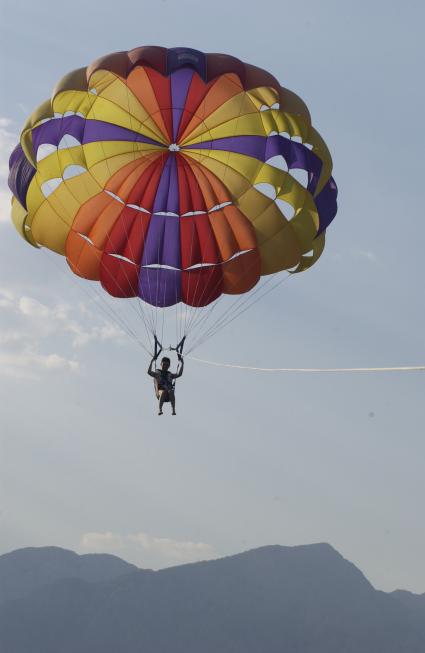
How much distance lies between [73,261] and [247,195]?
193 inches

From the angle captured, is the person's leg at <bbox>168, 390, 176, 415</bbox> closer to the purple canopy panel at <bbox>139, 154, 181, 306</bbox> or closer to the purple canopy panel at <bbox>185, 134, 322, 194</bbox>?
the purple canopy panel at <bbox>139, 154, 181, 306</bbox>

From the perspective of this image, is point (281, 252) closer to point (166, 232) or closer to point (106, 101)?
Result: point (166, 232)

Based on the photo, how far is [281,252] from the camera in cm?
2334

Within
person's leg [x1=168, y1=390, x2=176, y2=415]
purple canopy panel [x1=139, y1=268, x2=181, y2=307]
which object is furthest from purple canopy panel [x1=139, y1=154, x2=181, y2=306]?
person's leg [x1=168, y1=390, x2=176, y2=415]

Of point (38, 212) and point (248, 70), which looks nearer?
point (248, 70)

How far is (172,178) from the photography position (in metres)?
23.9

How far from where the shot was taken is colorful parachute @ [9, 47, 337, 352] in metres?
21.9

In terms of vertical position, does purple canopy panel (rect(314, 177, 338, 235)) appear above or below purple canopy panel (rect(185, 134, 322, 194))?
below

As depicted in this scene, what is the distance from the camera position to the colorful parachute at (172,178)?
71.9ft

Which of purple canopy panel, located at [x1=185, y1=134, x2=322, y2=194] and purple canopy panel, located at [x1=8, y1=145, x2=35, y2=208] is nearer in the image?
purple canopy panel, located at [x1=185, y1=134, x2=322, y2=194]

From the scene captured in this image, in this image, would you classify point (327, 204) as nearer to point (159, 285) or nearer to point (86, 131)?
point (159, 285)

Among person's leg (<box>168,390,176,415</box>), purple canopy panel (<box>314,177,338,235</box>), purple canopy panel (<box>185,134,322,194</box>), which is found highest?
purple canopy panel (<box>185,134,322,194</box>)

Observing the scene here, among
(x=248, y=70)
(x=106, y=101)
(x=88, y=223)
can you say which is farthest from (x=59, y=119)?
(x=248, y=70)

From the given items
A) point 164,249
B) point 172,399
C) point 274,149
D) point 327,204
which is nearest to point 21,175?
point 164,249
